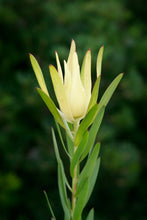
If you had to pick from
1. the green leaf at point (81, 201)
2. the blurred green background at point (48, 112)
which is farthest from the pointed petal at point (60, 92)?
the blurred green background at point (48, 112)

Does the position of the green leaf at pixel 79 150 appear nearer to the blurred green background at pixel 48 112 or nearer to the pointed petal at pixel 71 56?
the pointed petal at pixel 71 56

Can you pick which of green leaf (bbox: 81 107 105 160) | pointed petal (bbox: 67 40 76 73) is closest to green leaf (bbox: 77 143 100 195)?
green leaf (bbox: 81 107 105 160)

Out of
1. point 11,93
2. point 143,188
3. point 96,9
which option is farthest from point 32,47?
point 143,188

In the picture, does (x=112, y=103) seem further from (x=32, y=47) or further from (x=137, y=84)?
(x=32, y=47)

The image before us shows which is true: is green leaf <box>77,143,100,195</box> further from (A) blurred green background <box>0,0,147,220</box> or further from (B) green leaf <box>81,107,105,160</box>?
(A) blurred green background <box>0,0,147,220</box>

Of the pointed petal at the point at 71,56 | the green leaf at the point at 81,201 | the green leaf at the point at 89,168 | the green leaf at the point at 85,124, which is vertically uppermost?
the pointed petal at the point at 71,56

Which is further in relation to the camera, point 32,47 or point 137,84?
point 32,47
